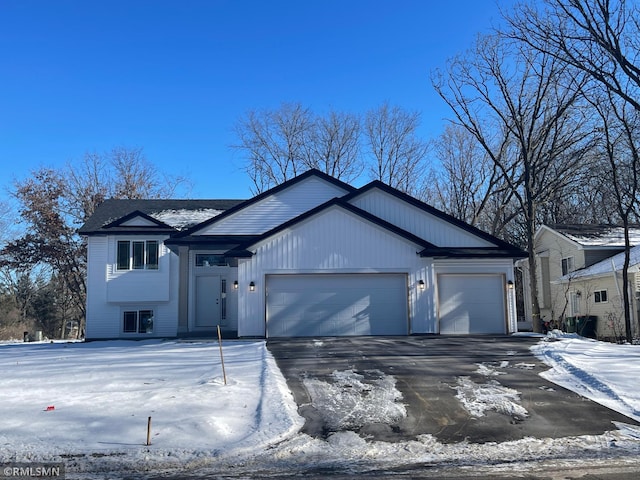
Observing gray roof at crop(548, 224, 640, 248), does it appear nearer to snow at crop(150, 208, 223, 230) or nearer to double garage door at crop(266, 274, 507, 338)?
double garage door at crop(266, 274, 507, 338)

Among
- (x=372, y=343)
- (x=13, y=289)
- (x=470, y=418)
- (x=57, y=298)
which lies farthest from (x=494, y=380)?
(x=13, y=289)

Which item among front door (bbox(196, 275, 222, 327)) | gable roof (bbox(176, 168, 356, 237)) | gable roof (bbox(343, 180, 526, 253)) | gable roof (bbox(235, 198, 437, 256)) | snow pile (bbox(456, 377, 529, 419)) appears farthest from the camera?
front door (bbox(196, 275, 222, 327))

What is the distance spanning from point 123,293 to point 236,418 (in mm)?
15456

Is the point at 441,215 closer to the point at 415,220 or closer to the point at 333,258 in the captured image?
the point at 415,220

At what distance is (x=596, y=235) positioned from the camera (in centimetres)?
2867

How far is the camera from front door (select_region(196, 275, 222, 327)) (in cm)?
2155

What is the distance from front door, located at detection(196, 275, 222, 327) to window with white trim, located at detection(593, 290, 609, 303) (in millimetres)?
17686

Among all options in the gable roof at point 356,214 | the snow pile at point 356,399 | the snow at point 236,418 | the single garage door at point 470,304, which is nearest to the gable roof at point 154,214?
the gable roof at point 356,214

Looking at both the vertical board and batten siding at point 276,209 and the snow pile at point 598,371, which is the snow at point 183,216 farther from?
the snow pile at point 598,371

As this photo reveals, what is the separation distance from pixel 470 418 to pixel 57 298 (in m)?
37.6

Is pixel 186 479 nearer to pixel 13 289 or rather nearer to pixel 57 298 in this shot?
pixel 57 298

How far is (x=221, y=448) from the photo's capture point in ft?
21.8

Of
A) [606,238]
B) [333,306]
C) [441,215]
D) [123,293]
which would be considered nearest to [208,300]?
[123,293]

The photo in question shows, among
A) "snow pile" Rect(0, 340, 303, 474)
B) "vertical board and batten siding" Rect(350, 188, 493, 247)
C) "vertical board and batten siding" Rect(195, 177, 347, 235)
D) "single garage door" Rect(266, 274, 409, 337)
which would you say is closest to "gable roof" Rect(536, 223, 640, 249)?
"vertical board and batten siding" Rect(350, 188, 493, 247)
